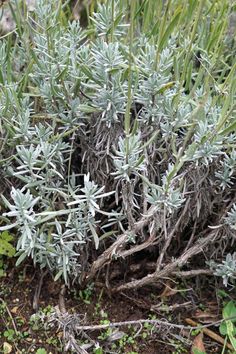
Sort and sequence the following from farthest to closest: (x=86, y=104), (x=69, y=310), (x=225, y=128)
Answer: (x=69, y=310)
(x=86, y=104)
(x=225, y=128)

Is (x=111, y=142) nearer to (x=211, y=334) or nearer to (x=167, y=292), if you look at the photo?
(x=167, y=292)

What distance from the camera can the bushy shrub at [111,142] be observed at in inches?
53.1

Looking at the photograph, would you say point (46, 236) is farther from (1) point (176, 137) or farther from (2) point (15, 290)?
(1) point (176, 137)

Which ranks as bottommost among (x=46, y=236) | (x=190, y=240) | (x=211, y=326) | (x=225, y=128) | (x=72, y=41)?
(x=211, y=326)

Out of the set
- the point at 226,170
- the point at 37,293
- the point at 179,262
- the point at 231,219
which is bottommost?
the point at 37,293

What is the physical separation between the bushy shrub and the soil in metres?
0.10

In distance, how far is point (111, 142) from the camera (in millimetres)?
1467

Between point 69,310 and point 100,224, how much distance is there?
25 centimetres

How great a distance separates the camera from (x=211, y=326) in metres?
1.63

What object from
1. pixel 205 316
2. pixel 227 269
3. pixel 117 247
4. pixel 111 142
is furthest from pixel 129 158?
pixel 205 316

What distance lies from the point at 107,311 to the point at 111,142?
0.48 meters

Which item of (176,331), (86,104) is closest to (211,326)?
(176,331)

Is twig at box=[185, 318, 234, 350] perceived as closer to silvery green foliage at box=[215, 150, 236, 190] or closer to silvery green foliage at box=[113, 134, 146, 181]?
silvery green foliage at box=[215, 150, 236, 190]

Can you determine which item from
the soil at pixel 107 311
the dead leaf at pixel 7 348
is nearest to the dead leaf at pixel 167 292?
the soil at pixel 107 311
